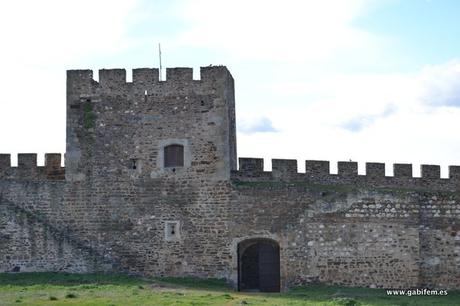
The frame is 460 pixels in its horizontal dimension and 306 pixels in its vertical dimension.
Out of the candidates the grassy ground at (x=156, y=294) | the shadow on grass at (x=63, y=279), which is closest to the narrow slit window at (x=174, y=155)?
the grassy ground at (x=156, y=294)

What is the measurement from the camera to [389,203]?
103 ft

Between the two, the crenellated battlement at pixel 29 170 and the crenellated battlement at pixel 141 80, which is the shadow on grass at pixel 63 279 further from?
the crenellated battlement at pixel 141 80

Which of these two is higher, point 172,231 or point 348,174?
point 348,174

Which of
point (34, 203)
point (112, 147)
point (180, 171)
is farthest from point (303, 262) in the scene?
point (34, 203)

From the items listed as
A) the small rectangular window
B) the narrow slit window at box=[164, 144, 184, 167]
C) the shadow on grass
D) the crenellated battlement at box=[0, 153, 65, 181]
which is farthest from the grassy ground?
the narrow slit window at box=[164, 144, 184, 167]

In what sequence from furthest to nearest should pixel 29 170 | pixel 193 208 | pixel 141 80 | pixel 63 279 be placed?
1. pixel 29 170
2. pixel 141 80
3. pixel 193 208
4. pixel 63 279

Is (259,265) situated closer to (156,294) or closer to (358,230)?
(358,230)

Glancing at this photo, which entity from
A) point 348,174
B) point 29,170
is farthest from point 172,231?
point 348,174

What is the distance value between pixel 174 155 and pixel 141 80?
3026 millimetres

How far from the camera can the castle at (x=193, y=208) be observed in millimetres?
31172

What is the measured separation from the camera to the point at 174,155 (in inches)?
1257

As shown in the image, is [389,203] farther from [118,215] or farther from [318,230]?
[118,215]

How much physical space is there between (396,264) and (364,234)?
1537 mm

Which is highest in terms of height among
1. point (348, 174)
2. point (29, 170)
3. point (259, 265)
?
point (29, 170)
